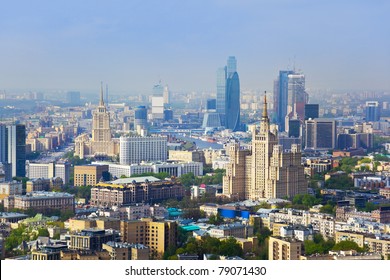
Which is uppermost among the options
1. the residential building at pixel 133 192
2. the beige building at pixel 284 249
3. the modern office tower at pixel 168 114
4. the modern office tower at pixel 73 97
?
the modern office tower at pixel 73 97

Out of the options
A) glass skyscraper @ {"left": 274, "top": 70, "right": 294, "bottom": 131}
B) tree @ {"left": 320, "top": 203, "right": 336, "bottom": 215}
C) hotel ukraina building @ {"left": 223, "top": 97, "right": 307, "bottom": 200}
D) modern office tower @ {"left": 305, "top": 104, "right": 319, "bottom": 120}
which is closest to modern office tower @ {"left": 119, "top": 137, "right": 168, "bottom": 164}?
glass skyscraper @ {"left": 274, "top": 70, "right": 294, "bottom": 131}

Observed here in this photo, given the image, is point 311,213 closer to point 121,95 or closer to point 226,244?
point 226,244

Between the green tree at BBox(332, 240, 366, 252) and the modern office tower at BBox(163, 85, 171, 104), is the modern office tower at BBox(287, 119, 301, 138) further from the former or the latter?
the green tree at BBox(332, 240, 366, 252)

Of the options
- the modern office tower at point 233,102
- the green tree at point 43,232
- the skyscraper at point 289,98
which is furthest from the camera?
the skyscraper at point 289,98

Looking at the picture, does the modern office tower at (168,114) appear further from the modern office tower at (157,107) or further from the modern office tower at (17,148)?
the modern office tower at (17,148)

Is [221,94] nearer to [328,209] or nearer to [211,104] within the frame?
[211,104]

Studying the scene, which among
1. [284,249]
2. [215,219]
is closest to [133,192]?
[215,219]

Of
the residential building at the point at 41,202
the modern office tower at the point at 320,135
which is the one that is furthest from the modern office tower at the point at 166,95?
the modern office tower at the point at 320,135

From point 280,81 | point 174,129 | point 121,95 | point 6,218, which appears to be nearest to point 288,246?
point 6,218
